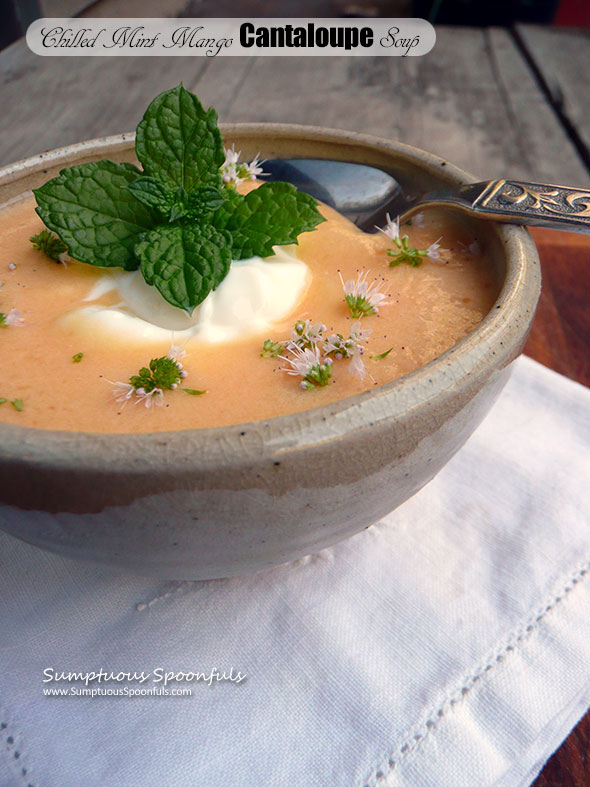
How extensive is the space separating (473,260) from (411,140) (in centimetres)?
184

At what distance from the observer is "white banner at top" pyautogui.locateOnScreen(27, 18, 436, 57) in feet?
9.26

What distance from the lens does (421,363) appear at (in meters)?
0.86

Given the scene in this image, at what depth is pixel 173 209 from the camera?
3.26 feet

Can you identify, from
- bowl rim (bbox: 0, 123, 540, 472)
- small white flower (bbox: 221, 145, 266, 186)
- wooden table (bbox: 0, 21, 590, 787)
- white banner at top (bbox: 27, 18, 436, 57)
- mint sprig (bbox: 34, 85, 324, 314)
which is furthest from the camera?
white banner at top (bbox: 27, 18, 436, 57)

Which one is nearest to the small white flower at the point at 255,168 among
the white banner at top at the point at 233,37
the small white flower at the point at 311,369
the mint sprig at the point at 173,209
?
the mint sprig at the point at 173,209

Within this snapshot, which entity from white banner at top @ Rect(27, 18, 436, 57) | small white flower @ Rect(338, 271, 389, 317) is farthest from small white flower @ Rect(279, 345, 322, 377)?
white banner at top @ Rect(27, 18, 436, 57)

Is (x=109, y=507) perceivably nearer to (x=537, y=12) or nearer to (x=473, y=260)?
(x=473, y=260)

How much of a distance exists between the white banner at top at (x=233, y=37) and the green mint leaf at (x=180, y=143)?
1764 mm

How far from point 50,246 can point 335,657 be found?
0.71 meters

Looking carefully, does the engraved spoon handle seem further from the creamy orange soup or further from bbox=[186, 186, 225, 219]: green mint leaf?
bbox=[186, 186, 225, 219]: green mint leaf

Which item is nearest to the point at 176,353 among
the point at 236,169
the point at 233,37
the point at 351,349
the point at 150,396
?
the point at 150,396

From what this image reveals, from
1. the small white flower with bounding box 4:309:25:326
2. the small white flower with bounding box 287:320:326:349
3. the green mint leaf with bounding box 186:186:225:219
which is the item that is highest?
the green mint leaf with bounding box 186:186:225:219

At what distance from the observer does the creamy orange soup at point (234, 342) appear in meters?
0.79

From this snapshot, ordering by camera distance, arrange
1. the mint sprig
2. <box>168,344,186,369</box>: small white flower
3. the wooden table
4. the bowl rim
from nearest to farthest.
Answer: the bowl rim → <box>168,344,186,369</box>: small white flower → the mint sprig → the wooden table
